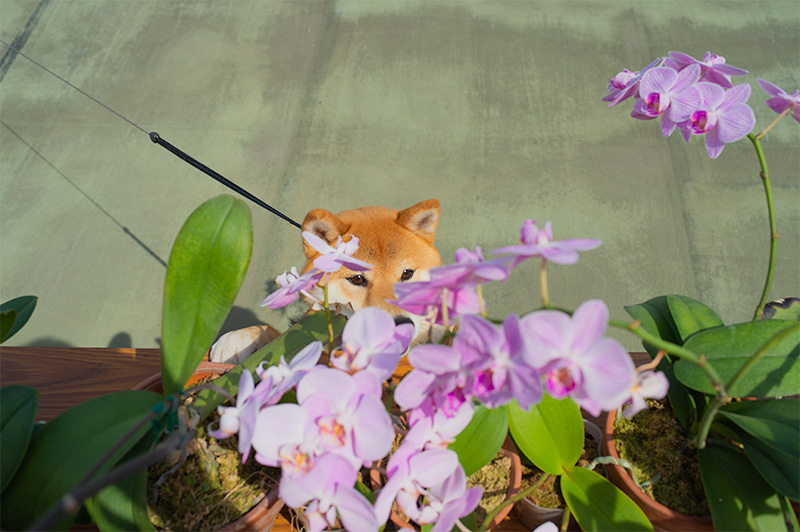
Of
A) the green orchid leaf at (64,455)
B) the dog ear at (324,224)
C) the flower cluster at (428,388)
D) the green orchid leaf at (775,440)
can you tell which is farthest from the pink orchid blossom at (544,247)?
the dog ear at (324,224)

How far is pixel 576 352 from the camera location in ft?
1.39

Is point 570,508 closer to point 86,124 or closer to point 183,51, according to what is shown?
point 86,124

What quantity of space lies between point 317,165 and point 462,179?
A: 80 cm

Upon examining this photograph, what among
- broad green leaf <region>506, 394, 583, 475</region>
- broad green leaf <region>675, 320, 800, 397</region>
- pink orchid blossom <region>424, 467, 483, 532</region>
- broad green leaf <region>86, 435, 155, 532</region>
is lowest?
broad green leaf <region>506, 394, 583, 475</region>

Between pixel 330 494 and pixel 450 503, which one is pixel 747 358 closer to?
pixel 450 503

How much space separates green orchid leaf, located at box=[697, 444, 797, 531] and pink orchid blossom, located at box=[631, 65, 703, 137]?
45cm

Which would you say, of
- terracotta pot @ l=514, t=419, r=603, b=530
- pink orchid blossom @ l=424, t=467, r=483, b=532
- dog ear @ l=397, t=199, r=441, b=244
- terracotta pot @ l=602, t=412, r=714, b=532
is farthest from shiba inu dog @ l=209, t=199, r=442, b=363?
pink orchid blossom @ l=424, t=467, r=483, b=532

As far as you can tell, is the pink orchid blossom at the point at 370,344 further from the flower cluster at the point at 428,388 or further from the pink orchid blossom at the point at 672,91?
the pink orchid blossom at the point at 672,91

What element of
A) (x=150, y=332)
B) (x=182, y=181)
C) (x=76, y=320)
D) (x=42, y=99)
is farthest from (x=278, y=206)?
(x=42, y=99)

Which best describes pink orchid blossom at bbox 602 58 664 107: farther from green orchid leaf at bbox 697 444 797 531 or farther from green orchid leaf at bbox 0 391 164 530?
green orchid leaf at bbox 0 391 164 530

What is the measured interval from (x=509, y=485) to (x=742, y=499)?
0.29 metres

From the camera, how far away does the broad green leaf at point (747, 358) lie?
0.67 m

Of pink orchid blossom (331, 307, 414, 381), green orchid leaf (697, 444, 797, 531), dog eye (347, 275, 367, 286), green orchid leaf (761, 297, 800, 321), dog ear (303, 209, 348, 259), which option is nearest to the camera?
pink orchid blossom (331, 307, 414, 381)

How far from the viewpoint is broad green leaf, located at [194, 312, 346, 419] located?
29.7 inches
